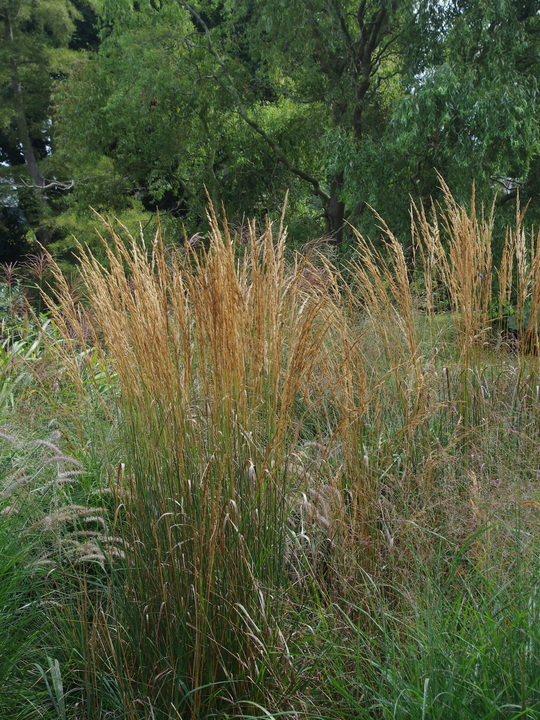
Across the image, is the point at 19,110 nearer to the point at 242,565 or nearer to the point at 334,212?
the point at 334,212

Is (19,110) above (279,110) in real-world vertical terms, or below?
above

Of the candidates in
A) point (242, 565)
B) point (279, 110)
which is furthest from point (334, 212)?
point (242, 565)

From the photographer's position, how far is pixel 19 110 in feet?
61.1

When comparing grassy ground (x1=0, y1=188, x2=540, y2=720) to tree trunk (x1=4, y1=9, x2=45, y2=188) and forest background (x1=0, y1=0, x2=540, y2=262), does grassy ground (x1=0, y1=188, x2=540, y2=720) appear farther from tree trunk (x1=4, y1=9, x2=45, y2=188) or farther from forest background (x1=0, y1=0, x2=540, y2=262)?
tree trunk (x1=4, y1=9, x2=45, y2=188)

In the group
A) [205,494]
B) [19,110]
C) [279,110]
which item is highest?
[19,110]

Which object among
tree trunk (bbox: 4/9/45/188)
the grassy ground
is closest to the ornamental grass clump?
the grassy ground

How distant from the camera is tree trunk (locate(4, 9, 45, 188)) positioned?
1836 cm

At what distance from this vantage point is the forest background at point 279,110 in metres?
9.54

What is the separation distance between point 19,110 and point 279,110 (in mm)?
8272

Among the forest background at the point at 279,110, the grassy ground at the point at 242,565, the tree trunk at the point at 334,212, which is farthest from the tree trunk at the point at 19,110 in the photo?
the grassy ground at the point at 242,565

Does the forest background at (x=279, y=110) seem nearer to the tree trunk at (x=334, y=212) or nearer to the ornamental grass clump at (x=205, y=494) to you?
A: the tree trunk at (x=334, y=212)

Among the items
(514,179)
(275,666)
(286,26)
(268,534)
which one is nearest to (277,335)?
(268,534)

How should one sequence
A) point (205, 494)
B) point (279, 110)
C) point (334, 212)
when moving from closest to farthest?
point (205, 494) < point (334, 212) < point (279, 110)

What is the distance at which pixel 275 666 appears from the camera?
1912 millimetres
